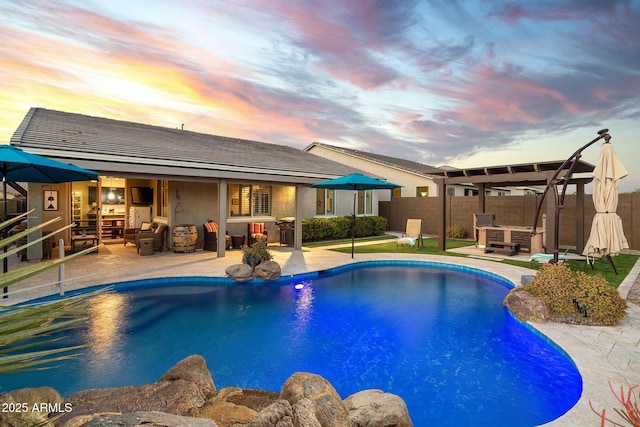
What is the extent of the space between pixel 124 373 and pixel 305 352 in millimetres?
2592

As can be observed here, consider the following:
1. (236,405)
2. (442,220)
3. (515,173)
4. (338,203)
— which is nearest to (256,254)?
(236,405)

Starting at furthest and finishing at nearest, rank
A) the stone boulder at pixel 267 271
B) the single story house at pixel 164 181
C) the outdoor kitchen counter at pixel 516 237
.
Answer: the outdoor kitchen counter at pixel 516 237, the single story house at pixel 164 181, the stone boulder at pixel 267 271

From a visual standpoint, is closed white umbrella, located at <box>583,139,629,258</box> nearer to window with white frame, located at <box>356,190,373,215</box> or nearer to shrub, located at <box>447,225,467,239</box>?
shrub, located at <box>447,225,467,239</box>

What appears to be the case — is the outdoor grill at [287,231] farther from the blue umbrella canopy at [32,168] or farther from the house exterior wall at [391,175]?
the house exterior wall at [391,175]

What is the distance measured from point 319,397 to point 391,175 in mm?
22265

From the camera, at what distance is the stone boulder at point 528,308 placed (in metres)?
6.34

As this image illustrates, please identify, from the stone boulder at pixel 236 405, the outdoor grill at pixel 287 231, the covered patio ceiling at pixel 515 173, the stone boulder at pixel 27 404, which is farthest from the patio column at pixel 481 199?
the stone boulder at pixel 27 404

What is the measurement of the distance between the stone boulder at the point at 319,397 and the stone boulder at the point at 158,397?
94 cm

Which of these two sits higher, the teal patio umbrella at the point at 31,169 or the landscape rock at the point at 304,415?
the teal patio umbrella at the point at 31,169

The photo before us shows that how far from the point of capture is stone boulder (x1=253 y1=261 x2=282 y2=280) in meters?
9.48

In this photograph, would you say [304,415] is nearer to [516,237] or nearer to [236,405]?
[236,405]

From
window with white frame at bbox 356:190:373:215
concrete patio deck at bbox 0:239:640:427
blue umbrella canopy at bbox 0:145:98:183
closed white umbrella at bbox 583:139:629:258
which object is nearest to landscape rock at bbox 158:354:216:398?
concrete patio deck at bbox 0:239:640:427

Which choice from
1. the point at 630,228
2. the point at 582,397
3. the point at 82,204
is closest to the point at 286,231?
the point at 82,204

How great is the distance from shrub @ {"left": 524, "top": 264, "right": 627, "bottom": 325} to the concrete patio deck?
10.8 inches
